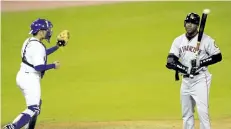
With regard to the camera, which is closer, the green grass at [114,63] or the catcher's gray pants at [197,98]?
the catcher's gray pants at [197,98]

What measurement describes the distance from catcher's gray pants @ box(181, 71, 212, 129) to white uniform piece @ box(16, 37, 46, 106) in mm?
1788

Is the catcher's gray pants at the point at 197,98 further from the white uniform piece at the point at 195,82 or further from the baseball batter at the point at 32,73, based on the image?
the baseball batter at the point at 32,73

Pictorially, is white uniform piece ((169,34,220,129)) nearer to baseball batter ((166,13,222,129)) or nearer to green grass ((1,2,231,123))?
baseball batter ((166,13,222,129))

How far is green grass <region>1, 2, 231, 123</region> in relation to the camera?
9094 mm

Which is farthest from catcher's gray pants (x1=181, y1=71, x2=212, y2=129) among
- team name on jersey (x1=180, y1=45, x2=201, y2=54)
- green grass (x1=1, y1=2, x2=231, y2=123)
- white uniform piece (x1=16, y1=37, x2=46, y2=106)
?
green grass (x1=1, y1=2, x2=231, y2=123)

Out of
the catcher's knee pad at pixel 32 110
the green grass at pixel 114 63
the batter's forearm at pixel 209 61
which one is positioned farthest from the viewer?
the green grass at pixel 114 63

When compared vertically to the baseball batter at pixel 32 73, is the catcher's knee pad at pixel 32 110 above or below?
below

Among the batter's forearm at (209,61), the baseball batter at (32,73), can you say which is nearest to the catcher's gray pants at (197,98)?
the batter's forearm at (209,61)

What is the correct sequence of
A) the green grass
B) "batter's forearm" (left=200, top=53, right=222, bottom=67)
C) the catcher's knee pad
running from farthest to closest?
1. the green grass
2. the catcher's knee pad
3. "batter's forearm" (left=200, top=53, right=222, bottom=67)

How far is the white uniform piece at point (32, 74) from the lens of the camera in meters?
6.57

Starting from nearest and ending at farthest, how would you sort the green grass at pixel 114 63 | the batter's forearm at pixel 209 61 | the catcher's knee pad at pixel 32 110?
the batter's forearm at pixel 209 61 → the catcher's knee pad at pixel 32 110 → the green grass at pixel 114 63

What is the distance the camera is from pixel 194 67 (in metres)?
6.23

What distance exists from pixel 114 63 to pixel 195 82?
4.50m

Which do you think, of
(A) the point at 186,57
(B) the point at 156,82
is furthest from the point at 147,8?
(A) the point at 186,57
